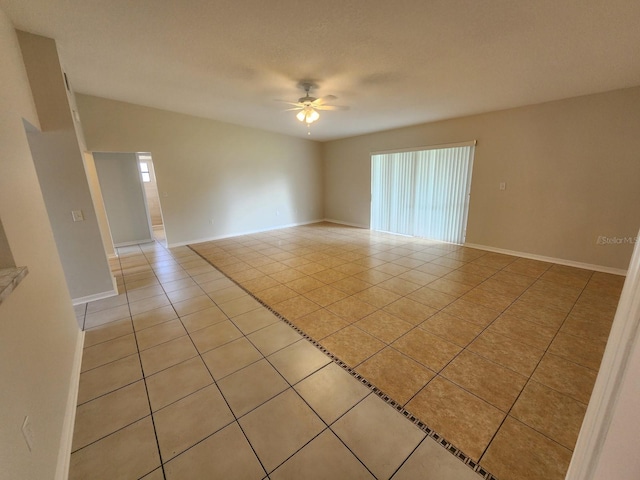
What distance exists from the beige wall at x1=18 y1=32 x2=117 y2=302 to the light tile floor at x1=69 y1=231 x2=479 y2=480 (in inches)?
29.6

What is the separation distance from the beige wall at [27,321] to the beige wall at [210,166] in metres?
2.29

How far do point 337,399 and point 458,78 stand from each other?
3.50 m

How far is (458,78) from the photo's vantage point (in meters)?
2.93

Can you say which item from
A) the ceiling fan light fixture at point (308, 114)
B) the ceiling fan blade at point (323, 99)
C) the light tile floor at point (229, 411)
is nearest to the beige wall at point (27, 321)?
the light tile floor at point (229, 411)

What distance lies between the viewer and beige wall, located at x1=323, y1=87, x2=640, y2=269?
3.24 m

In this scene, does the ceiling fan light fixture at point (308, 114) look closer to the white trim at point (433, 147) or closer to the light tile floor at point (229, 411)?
the light tile floor at point (229, 411)

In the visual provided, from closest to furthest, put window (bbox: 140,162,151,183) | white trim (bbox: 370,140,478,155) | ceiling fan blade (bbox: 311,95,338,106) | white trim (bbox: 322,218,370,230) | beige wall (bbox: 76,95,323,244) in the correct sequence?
ceiling fan blade (bbox: 311,95,338,106), beige wall (bbox: 76,95,323,244), white trim (bbox: 370,140,478,155), white trim (bbox: 322,218,370,230), window (bbox: 140,162,151,183)

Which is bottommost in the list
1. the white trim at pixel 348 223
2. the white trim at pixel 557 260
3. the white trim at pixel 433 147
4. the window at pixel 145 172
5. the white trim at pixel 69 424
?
the white trim at pixel 69 424

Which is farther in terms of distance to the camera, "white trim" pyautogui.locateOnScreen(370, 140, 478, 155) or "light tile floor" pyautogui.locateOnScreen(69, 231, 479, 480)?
"white trim" pyautogui.locateOnScreen(370, 140, 478, 155)

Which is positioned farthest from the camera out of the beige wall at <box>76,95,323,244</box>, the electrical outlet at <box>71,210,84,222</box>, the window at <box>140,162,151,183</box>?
the window at <box>140,162,151,183</box>

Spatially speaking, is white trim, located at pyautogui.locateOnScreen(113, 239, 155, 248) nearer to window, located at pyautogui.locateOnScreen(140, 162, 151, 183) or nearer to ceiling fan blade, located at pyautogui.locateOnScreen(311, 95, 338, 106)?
window, located at pyautogui.locateOnScreen(140, 162, 151, 183)

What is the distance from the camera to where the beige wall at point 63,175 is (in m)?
2.45

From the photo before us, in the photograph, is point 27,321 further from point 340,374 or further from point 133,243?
point 133,243

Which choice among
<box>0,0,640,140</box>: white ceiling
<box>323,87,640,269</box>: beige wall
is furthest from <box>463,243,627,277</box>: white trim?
<box>0,0,640,140</box>: white ceiling
